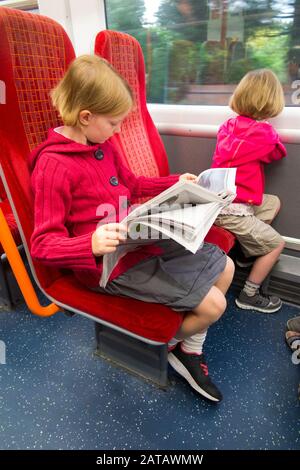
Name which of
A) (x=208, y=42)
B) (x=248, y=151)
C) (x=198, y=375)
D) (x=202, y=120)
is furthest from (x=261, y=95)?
(x=198, y=375)

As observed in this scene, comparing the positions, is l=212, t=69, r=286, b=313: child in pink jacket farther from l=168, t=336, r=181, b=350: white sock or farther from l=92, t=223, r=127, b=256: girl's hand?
l=92, t=223, r=127, b=256: girl's hand

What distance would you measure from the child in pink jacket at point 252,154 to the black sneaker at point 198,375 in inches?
24.3

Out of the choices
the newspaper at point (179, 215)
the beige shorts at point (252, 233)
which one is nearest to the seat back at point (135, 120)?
the beige shorts at point (252, 233)

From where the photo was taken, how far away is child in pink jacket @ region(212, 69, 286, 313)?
4.95 ft

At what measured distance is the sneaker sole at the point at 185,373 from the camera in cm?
122

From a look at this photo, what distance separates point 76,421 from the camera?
1183mm

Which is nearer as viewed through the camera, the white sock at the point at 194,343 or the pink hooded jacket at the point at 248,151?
the white sock at the point at 194,343

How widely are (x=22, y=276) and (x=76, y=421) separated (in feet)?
1.86

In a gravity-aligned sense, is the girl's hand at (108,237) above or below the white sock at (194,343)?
above

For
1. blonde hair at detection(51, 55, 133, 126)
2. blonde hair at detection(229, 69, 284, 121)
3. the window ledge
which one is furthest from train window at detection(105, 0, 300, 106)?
blonde hair at detection(51, 55, 133, 126)

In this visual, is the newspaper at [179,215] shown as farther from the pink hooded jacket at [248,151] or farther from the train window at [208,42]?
the train window at [208,42]

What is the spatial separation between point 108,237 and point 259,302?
1.19 m

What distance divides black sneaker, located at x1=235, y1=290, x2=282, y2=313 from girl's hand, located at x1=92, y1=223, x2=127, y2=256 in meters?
1.15
